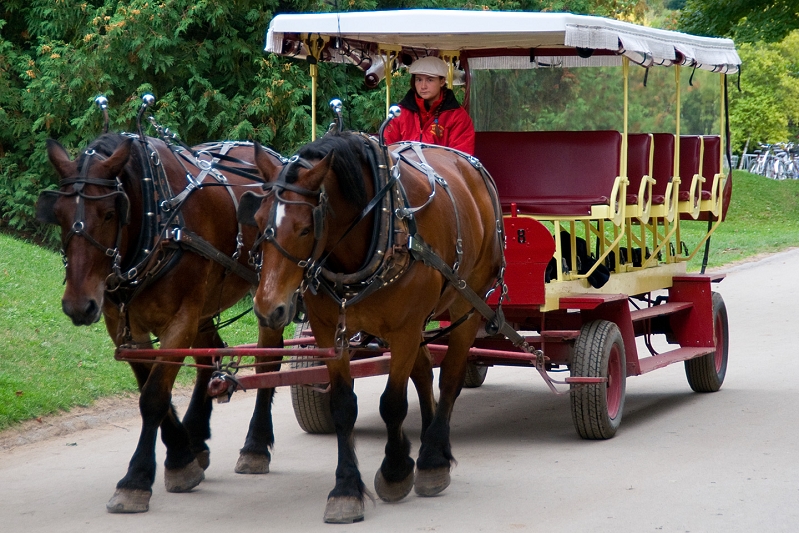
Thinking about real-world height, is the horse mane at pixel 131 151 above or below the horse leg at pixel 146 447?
above

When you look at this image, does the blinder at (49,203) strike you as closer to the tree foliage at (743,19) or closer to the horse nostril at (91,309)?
the horse nostril at (91,309)

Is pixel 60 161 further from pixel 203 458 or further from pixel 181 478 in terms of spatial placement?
pixel 203 458

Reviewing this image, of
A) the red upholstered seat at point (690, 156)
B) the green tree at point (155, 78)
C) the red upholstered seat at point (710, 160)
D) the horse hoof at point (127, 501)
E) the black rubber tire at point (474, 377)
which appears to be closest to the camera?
the horse hoof at point (127, 501)

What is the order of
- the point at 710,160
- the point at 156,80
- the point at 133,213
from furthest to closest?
the point at 156,80 < the point at 710,160 < the point at 133,213

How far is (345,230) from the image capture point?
4926 mm

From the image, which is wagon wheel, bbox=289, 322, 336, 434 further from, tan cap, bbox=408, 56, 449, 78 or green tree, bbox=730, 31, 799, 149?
green tree, bbox=730, 31, 799, 149

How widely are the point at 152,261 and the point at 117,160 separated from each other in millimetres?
526

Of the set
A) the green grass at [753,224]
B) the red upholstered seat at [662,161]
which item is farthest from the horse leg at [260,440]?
the green grass at [753,224]

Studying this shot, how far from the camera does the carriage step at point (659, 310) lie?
7590 millimetres

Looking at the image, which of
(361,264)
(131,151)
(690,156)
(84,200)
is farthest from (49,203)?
(690,156)

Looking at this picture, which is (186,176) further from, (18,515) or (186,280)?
(18,515)

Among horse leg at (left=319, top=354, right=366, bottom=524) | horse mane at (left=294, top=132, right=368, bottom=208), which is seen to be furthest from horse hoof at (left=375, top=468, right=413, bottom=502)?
horse mane at (left=294, top=132, right=368, bottom=208)

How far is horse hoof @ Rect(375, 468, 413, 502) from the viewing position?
213 inches

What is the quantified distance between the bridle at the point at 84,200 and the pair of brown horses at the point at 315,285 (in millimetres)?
Answer: 19
